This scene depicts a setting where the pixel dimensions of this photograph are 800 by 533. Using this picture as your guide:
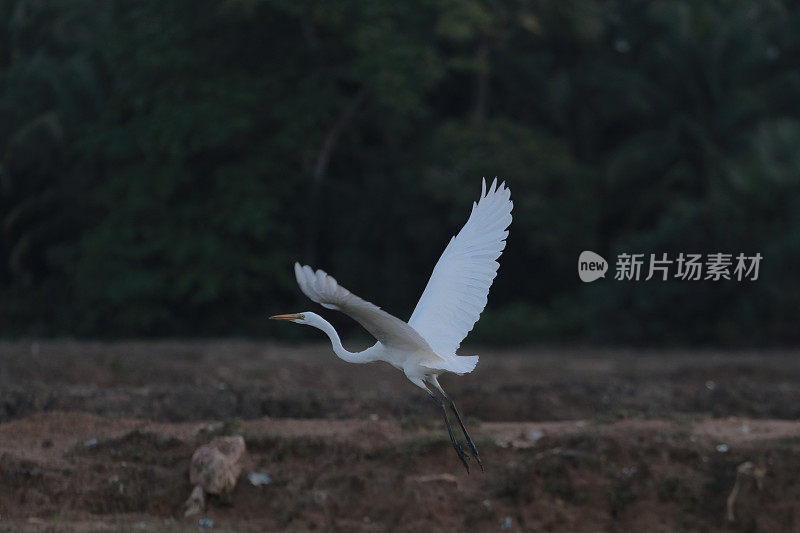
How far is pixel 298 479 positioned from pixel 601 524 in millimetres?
2549

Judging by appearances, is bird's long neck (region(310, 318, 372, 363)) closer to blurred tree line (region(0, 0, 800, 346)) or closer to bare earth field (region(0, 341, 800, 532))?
bare earth field (region(0, 341, 800, 532))

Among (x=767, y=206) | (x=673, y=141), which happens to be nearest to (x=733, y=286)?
(x=767, y=206)

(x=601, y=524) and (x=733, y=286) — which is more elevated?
(x=733, y=286)

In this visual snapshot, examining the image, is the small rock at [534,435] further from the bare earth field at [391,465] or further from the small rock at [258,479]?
the small rock at [258,479]

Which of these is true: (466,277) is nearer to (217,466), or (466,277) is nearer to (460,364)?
(460,364)

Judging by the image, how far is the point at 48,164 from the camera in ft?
96.5

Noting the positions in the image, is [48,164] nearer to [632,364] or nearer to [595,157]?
[595,157]

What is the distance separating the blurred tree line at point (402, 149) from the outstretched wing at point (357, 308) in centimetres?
1558

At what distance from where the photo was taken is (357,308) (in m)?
6.94

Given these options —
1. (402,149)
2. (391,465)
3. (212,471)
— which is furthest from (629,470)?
(402,149)

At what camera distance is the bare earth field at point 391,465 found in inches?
399

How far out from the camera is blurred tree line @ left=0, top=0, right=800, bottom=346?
24.9 m

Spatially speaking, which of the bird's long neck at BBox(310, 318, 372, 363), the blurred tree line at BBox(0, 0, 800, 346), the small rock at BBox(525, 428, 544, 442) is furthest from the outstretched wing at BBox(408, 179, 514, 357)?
the blurred tree line at BBox(0, 0, 800, 346)

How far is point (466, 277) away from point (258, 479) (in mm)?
3043
